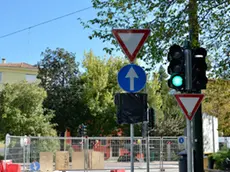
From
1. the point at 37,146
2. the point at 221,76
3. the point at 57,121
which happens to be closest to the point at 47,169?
the point at 37,146

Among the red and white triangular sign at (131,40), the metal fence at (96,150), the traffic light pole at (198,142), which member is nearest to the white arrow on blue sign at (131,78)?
the red and white triangular sign at (131,40)

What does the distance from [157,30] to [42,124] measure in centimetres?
2655

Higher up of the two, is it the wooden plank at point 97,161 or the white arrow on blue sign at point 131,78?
the white arrow on blue sign at point 131,78

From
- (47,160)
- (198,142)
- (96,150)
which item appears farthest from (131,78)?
(96,150)

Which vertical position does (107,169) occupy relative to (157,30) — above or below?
below

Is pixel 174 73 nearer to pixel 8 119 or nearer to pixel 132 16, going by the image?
pixel 132 16

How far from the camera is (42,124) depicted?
3488 centimetres

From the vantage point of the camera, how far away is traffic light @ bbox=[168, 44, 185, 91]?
7383 mm

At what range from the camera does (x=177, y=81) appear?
24.3 feet

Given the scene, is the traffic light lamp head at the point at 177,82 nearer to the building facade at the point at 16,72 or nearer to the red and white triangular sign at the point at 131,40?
the red and white triangular sign at the point at 131,40

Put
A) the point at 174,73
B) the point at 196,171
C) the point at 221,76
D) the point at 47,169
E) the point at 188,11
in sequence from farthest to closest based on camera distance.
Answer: the point at 47,169, the point at 221,76, the point at 188,11, the point at 196,171, the point at 174,73

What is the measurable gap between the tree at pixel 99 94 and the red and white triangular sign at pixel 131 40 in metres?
36.1

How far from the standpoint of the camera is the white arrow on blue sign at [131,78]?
6.63m

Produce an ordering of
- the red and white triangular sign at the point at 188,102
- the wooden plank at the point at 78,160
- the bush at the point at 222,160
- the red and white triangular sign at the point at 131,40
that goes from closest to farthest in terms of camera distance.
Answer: the red and white triangular sign at the point at 131,40, the red and white triangular sign at the point at 188,102, the bush at the point at 222,160, the wooden plank at the point at 78,160
